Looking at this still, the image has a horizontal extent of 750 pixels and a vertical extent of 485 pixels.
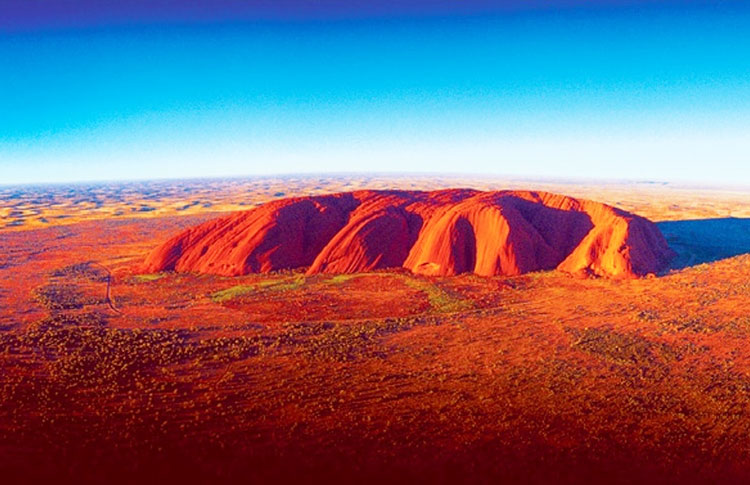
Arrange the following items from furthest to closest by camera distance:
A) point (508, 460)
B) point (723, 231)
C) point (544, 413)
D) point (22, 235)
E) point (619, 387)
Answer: point (22, 235) < point (723, 231) < point (619, 387) < point (544, 413) < point (508, 460)

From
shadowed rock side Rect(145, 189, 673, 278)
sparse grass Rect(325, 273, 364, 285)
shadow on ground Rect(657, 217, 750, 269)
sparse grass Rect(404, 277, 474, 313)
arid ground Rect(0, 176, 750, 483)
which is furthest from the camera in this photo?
shadow on ground Rect(657, 217, 750, 269)

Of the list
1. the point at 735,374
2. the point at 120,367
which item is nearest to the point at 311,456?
the point at 120,367

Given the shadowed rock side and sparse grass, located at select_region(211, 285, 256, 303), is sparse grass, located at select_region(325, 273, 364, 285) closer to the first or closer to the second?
the shadowed rock side

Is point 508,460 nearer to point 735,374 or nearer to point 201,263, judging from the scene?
point 735,374

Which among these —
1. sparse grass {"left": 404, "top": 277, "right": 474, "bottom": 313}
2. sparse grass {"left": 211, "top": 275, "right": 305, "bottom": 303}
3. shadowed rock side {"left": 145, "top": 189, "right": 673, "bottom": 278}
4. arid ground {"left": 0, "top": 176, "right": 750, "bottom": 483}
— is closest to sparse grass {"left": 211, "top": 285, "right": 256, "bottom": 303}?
sparse grass {"left": 211, "top": 275, "right": 305, "bottom": 303}

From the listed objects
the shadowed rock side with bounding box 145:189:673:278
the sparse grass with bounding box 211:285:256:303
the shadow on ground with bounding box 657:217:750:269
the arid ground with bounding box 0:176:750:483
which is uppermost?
the shadowed rock side with bounding box 145:189:673:278

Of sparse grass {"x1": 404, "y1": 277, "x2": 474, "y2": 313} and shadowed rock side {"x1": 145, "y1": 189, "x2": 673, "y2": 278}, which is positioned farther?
shadowed rock side {"x1": 145, "y1": 189, "x2": 673, "y2": 278}
